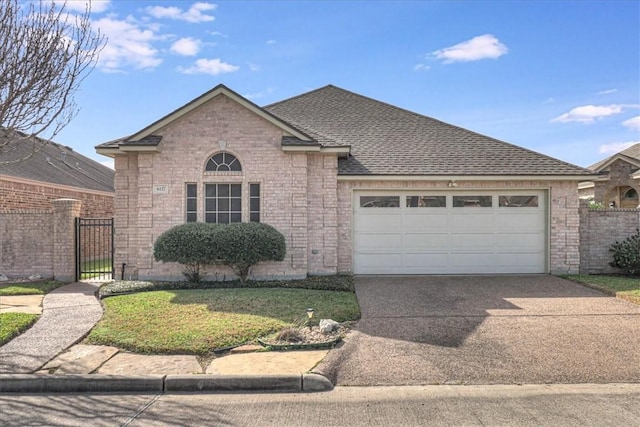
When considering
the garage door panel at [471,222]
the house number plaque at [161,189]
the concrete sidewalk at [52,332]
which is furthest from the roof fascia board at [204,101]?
the garage door panel at [471,222]

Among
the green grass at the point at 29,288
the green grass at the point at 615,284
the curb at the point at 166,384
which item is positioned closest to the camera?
the curb at the point at 166,384

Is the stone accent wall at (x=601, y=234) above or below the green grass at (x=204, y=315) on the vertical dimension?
above

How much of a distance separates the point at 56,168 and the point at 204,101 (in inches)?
525

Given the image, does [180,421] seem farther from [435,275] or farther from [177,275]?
[435,275]

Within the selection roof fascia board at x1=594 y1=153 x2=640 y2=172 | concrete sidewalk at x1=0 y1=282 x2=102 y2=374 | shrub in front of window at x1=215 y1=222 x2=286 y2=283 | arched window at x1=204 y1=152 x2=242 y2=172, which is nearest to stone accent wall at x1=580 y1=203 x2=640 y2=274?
shrub in front of window at x1=215 y1=222 x2=286 y2=283

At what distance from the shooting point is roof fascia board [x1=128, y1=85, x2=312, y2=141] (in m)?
11.4

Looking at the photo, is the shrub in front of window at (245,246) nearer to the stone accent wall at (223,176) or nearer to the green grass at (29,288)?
the stone accent wall at (223,176)

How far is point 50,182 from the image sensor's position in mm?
17984

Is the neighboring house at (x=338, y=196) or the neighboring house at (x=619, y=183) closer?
the neighboring house at (x=338, y=196)

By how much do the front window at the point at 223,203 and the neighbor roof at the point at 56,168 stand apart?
639 centimetres

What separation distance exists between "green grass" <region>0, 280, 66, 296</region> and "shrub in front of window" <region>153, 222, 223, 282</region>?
2.86 metres

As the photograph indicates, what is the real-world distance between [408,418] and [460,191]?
9.15 m

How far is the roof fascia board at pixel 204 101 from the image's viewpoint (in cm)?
1137

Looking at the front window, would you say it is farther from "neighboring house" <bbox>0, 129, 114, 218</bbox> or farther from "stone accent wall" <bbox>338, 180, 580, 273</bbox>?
"neighboring house" <bbox>0, 129, 114, 218</bbox>
